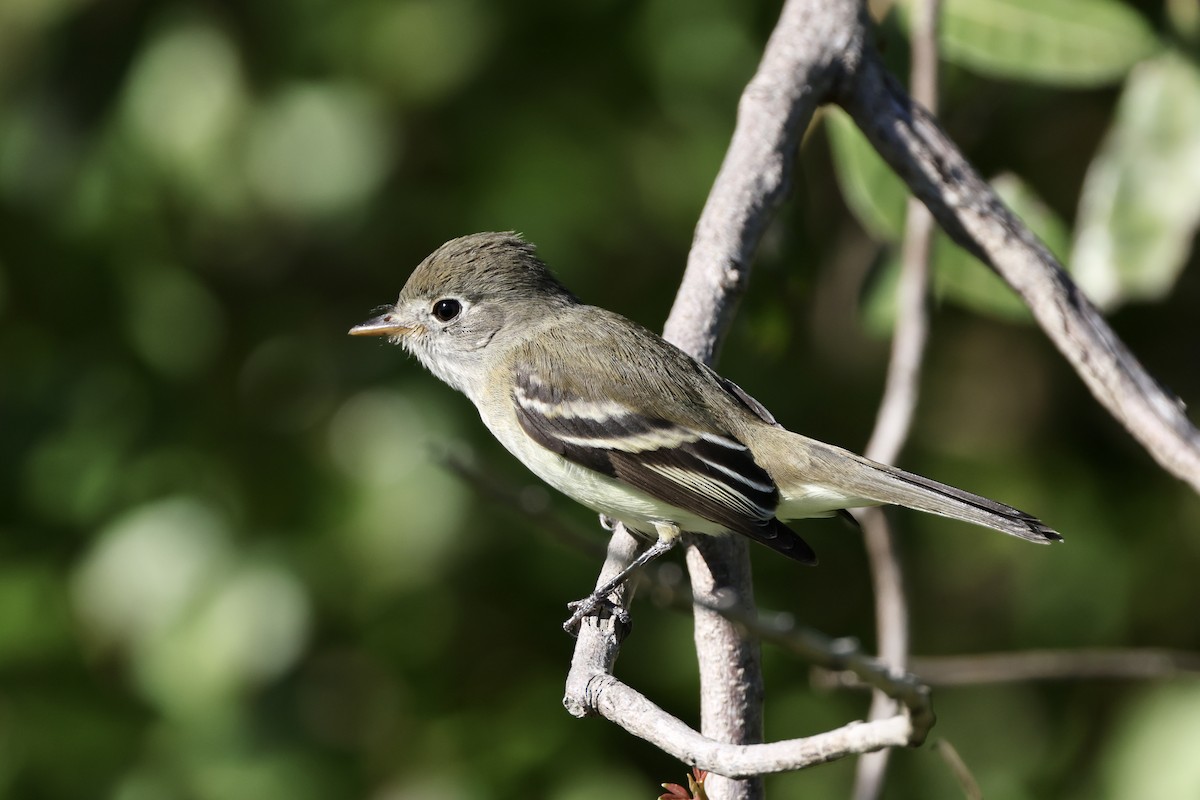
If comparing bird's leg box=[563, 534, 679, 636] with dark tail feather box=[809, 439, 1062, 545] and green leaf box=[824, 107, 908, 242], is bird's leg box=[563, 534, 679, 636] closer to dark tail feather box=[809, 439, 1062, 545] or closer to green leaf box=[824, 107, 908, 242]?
dark tail feather box=[809, 439, 1062, 545]

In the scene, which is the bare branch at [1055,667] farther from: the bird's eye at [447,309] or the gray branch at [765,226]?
the bird's eye at [447,309]

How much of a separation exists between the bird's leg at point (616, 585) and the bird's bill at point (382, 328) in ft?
3.73

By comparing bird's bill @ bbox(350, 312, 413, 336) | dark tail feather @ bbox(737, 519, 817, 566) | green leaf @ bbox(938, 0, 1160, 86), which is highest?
green leaf @ bbox(938, 0, 1160, 86)

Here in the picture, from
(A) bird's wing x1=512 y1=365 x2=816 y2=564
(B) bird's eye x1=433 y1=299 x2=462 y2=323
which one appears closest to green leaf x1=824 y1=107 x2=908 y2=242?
(A) bird's wing x1=512 y1=365 x2=816 y2=564

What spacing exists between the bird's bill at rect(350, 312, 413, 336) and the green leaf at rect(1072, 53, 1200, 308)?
2097 millimetres

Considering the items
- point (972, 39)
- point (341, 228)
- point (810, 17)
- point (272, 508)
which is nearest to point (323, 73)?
point (341, 228)

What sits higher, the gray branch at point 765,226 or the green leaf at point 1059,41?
the green leaf at point 1059,41

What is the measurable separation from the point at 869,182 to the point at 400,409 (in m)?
1.73

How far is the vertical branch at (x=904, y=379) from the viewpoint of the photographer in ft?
11.1

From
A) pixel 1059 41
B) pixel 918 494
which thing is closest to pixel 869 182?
pixel 1059 41

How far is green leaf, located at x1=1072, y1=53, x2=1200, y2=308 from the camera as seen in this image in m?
3.52

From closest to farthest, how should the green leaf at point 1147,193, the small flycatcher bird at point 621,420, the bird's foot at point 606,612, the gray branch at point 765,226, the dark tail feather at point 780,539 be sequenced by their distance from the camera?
the gray branch at point 765,226 < the bird's foot at point 606,612 < the dark tail feather at point 780,539 < the small flycatcher bird at point 621,420 < the green leaf at point 1147,193

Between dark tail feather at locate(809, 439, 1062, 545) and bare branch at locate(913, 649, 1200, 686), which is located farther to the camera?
bare branch at locate(913, 649, 1200, 686)

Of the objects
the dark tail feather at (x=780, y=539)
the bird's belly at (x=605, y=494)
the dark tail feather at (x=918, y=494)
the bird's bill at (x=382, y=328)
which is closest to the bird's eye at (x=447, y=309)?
the bird's bill at (x=382, y=328)
